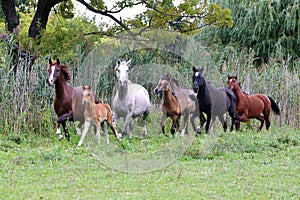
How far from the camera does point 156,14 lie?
1438 cm

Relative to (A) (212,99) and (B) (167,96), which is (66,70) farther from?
(A) (212,99)

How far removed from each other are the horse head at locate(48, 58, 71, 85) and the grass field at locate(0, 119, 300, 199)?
3.93 feet

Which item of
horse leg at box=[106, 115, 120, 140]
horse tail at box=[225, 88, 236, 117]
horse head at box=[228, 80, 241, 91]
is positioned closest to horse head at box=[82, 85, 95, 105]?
horse leg at box=[106, 115, 120, 140]

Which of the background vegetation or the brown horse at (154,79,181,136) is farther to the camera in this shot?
the brown horse at (154,79,181,136)

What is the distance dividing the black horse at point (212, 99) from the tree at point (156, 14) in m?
2.91

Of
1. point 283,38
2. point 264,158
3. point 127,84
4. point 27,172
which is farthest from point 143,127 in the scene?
point 283,38

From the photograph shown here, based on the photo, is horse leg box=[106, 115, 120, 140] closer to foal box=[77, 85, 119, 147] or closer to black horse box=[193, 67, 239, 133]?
foal box=[77, 85, 119, 147]

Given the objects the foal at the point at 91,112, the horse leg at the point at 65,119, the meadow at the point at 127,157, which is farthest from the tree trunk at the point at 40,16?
the foal at the point at 91,112

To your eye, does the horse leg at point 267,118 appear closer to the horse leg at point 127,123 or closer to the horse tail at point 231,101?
the horse tail at point 231,101

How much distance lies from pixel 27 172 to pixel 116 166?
1.24 m

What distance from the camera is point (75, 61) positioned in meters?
11.9

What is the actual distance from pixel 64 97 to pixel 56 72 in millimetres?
525

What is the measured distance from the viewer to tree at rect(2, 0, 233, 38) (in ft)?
46.2

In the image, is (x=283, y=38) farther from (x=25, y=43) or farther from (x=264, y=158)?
(x=264, y=158)
